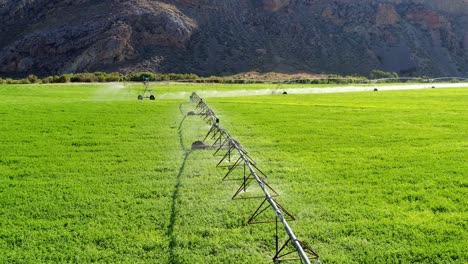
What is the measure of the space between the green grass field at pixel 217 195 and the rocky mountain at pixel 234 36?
65.1 metres

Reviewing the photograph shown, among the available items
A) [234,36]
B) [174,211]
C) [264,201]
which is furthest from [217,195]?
[234,36]

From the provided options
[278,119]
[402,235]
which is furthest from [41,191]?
[278,119]

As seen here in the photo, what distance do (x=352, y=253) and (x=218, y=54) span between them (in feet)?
267

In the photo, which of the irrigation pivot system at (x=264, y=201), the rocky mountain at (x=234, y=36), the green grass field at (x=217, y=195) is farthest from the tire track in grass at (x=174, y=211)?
the rocky mountain at (x=234, y=36)

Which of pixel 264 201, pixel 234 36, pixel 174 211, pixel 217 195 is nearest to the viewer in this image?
pixel 264 201

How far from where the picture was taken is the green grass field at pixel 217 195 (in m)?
7.34

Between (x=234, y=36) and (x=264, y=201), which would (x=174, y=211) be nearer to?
(x=264, y=201)

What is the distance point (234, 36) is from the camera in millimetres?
92125

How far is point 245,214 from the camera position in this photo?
28.6ft

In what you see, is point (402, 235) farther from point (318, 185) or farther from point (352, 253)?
point (318, 185)

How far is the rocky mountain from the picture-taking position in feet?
266

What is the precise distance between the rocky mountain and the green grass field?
65084 millimetres

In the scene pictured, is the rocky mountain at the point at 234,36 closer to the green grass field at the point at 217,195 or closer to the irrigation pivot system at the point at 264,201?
the irrigation pivot system at the point at 264,201

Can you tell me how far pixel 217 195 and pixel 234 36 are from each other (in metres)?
84.9
